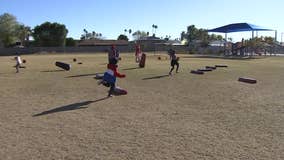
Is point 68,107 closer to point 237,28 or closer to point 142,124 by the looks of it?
point 142,124

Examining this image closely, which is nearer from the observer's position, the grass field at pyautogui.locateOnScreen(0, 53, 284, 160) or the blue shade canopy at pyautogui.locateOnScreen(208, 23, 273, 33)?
the grass field at pyautogui.locateOnScreen(0, 53, 284, 160)

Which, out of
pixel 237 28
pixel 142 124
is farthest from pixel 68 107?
pixel 237 28

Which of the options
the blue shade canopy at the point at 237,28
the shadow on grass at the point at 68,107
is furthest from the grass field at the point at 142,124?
the blue shade canopy at the point at 237,28

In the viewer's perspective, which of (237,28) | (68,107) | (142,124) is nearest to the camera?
(142,124)

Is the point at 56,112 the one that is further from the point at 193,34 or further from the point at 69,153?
the point at 193,34

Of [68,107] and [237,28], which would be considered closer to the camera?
[68,107]

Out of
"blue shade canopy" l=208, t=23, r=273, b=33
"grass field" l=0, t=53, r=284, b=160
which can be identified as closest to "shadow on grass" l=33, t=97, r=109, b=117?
"grass field" l=0, t=53, r=284, b=160

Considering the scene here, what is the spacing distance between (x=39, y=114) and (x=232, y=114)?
483 centimetres

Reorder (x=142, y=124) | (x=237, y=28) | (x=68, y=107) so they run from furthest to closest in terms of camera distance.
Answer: (x=237, y=28)
(x=68, y=107)
(x=142, y=124)

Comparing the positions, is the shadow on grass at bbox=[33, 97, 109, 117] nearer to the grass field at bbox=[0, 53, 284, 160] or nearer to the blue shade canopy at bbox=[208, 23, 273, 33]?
the grass field at bbox=[0, 53, 284, 160]

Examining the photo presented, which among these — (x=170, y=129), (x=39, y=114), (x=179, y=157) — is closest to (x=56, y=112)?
Answer: (x=39, y=114)

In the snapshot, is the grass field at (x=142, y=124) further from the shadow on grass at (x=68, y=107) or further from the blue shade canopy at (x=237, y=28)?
the blue shade canopy at (x=237, y=28)

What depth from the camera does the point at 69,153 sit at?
23.8 ft

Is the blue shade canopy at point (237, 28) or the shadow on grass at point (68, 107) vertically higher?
the blue shade canopy at point (237, 28)
